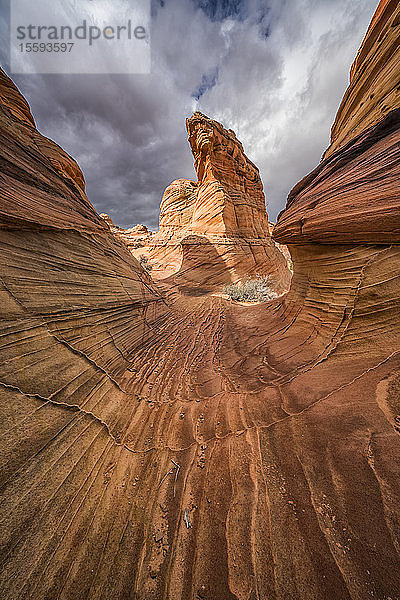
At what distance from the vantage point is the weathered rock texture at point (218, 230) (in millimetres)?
13852

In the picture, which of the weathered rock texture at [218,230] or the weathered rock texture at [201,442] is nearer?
the weathered rock texture at [201,442]

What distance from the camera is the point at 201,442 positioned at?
227 cm

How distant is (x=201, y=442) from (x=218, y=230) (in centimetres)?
1425

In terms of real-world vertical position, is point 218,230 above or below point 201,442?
above

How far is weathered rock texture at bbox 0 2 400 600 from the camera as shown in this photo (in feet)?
4.21

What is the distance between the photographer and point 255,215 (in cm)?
1692

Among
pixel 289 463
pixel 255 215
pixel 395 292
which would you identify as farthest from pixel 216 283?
pixel 289 463

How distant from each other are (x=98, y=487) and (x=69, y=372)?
57.0 inches

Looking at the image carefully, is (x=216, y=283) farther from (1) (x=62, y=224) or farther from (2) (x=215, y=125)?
(2) (x=215, y=125)

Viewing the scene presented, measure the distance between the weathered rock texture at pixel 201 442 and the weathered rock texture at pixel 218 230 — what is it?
28.8 feet

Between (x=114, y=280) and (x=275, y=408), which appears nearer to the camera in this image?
(x=275, y=408)

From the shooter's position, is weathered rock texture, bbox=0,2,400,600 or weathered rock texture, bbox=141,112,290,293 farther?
weathered rock texture, bbox=141,112,290,293

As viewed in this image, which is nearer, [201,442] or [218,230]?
[201,442]

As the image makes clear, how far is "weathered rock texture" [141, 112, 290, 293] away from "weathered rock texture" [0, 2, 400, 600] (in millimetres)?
8766
